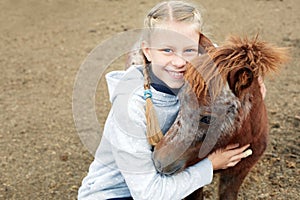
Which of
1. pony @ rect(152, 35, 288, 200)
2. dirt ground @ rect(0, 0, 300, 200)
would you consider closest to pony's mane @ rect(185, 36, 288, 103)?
pony @ rect(152, 35, 288, 200)

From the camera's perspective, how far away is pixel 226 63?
198 centimetres

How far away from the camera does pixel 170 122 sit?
2.30 meters

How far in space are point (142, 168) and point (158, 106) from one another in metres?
0.28

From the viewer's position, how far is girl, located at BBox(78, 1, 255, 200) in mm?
2201

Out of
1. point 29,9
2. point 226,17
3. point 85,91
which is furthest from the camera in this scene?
point 29,9

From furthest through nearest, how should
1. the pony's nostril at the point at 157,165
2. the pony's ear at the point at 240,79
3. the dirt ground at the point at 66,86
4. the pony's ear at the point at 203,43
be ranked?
the dirt ground at the point at 66,86
the pony's ear at the point at 203,43
the pony's nostril at the point at 157,165
the pony's ear at the point at 240,79

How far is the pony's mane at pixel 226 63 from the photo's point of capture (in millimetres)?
1981

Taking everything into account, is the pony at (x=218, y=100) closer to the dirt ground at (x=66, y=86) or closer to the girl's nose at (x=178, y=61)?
the girl's nose at (x=178, y=61)

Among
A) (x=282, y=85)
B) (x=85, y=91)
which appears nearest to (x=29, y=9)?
(x=85, y=91)

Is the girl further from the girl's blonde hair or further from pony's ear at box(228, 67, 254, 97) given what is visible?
pony's ear at box(228, 67, 254, 97)

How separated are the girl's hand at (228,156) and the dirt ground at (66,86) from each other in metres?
0.94

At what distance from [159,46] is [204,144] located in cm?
44

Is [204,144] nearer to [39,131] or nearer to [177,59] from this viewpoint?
[177,59]

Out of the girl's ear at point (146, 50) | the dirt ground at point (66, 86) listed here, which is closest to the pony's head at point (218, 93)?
→ the girl's ear at point (146, 50)
